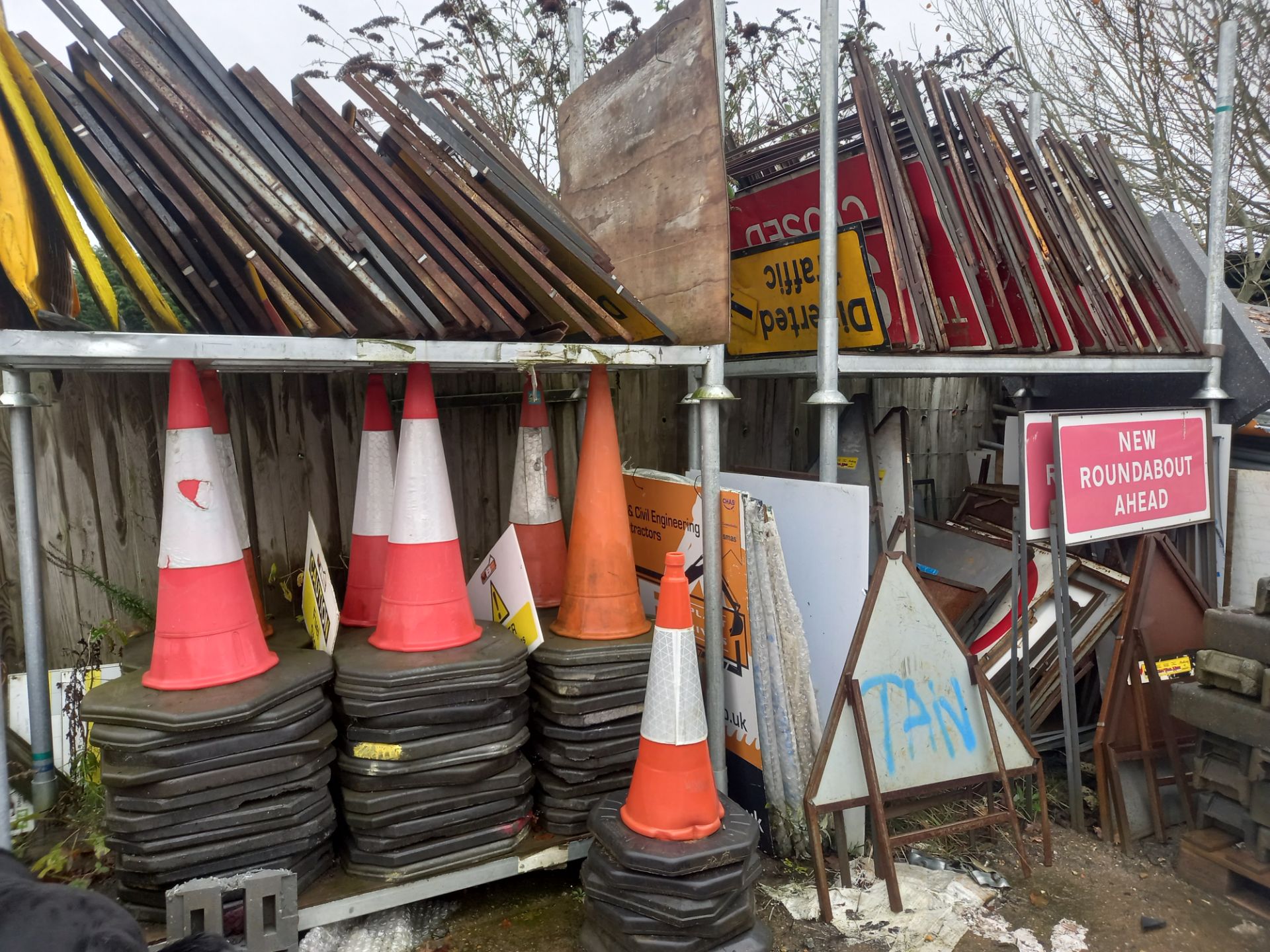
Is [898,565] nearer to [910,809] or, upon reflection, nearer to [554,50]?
[910,809]

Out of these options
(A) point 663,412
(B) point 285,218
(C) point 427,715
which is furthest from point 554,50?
(C) point 427,715

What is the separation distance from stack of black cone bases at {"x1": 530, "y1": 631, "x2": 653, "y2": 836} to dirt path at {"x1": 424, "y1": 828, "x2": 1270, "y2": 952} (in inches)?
12.0

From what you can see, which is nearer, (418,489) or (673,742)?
(673,742)

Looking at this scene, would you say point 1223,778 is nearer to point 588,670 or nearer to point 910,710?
point 910,710

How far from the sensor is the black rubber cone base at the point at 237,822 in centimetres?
215

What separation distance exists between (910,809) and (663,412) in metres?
2.46

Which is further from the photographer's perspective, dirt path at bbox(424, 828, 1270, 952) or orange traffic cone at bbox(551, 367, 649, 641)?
orange traffic cone at bbox(551, 367, 649, 641)

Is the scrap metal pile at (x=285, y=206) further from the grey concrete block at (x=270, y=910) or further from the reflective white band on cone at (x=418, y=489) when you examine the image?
the grey concrete block at (x=270, y=910)

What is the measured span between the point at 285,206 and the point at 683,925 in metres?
2.44

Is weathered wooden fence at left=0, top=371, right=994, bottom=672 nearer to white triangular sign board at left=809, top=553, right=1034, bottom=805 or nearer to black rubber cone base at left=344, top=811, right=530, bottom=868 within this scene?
black rubber cone base at left=344, top=811, right=530, bottom=868

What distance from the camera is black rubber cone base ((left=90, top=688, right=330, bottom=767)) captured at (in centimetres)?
212

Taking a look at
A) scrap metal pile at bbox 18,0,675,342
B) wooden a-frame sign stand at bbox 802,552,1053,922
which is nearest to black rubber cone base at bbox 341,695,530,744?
wooden a-frame sign stand at bbox 802,552,1053,922

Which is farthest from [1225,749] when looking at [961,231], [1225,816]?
[961,231]

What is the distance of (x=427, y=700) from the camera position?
2436 mm
